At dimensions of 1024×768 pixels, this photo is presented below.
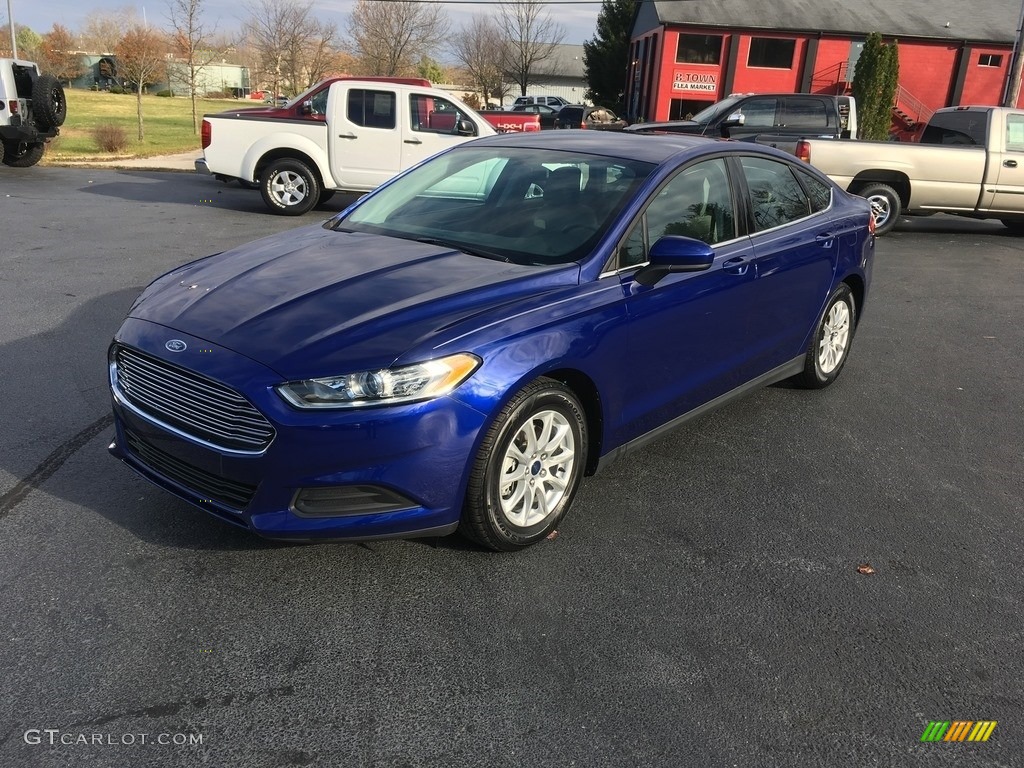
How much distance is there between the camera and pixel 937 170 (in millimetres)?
12648

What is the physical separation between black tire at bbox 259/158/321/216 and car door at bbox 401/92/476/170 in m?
1.41

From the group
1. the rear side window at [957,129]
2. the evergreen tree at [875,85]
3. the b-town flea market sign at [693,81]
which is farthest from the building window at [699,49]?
the rear side window at [957,129]

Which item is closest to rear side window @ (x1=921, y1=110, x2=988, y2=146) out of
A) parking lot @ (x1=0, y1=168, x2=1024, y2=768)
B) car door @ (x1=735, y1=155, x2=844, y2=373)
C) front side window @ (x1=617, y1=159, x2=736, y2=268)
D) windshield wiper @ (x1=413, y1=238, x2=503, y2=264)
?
car door @ (x1=735, y1=155, x2=844, y2=373)

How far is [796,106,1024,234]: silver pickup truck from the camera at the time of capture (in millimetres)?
12469

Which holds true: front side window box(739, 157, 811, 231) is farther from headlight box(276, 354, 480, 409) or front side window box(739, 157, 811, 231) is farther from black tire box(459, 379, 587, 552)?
headlight box(276, 354, 480, 409)

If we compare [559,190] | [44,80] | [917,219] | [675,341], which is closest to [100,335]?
[559,190]

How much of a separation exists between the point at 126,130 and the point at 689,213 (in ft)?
91.3

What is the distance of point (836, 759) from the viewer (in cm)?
246

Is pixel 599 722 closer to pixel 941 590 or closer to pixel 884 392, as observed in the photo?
pixel 941 590

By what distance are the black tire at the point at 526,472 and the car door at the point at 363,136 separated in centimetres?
954

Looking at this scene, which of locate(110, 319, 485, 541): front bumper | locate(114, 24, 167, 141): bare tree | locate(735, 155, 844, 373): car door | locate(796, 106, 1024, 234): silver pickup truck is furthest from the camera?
locate(114, 24, 167, 141): bare tree

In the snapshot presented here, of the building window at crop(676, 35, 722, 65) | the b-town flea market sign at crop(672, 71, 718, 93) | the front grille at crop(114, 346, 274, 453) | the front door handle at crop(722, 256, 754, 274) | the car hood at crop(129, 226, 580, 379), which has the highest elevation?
the building window at crop(676, 35, 722, 65)

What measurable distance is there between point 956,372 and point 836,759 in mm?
4689

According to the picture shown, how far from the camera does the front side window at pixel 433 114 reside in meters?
12.5
